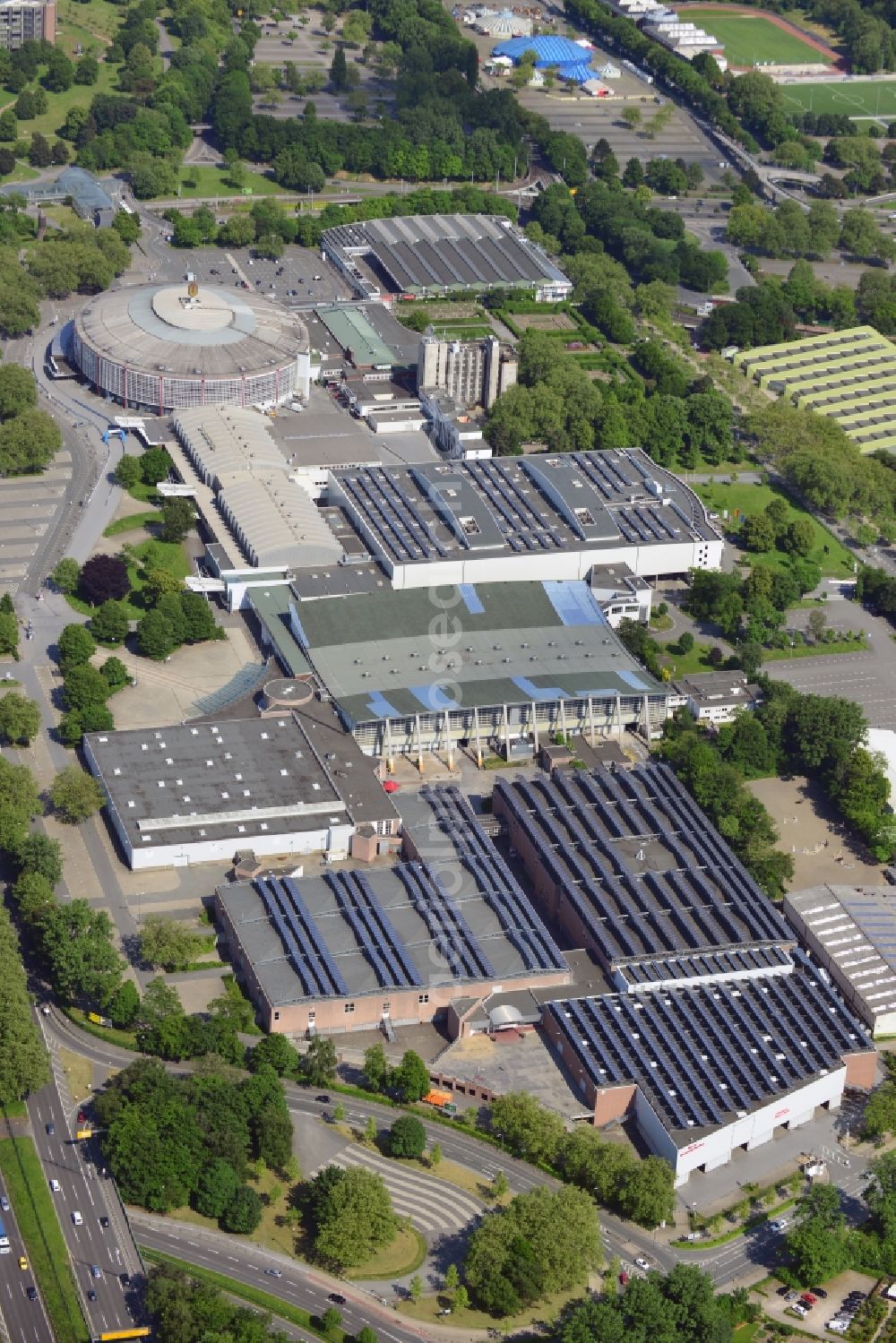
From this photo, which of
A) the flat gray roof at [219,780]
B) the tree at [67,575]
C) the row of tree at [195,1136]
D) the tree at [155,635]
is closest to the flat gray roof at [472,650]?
the flat gray roof at [219,780]

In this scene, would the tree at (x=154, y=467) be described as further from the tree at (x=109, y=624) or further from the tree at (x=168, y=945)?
the tree at (x=168, y=945)

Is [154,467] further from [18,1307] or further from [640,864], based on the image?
[18,1307]

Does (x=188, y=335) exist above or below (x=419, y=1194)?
above

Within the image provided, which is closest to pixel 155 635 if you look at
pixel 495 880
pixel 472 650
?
pixel 472 650

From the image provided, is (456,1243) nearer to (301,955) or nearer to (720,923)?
(301,955)

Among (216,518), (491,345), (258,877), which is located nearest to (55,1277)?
(258,877)

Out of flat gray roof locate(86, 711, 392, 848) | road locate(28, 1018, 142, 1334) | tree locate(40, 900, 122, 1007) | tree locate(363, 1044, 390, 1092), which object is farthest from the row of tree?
flat gray roof locate(86, 711, 392, 848)

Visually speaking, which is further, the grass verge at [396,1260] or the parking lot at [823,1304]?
the grass verge at [396,1260]
